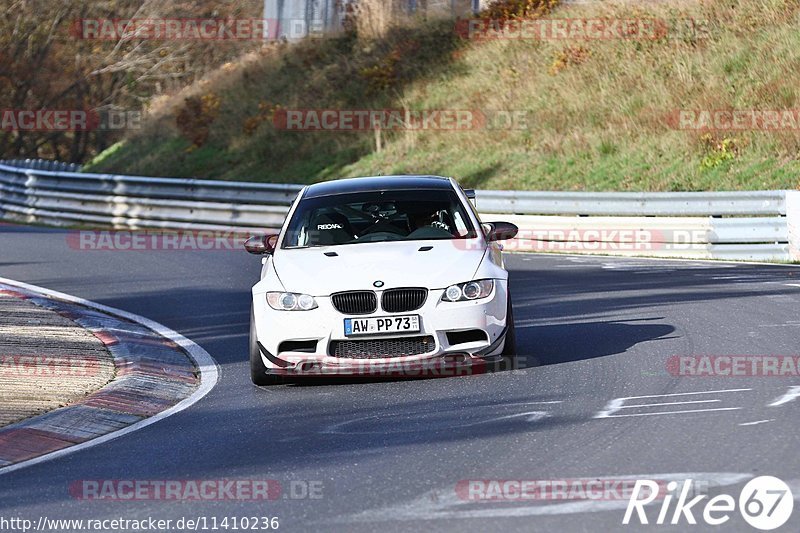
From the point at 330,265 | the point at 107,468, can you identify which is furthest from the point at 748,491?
the point at 330,265

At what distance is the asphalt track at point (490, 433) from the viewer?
6305 millimetres

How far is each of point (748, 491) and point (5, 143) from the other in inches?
1920

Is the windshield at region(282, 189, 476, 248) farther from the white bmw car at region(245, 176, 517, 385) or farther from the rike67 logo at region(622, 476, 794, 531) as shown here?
the rike67 logo at region(622, 476, 794, 531)

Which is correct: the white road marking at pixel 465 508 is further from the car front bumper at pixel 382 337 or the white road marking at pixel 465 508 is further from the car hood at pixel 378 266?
the car hood at pixel 378 266

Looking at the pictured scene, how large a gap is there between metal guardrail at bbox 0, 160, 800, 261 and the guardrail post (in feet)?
0.04

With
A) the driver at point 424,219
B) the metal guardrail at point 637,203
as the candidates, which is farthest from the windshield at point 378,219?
the metal guardrail at point 637,203

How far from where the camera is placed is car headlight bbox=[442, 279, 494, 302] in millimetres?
9719

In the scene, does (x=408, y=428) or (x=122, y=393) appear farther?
(x=122, y=393)

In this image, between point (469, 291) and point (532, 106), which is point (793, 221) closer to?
point (469, 291)

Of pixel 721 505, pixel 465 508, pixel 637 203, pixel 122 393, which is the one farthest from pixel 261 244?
pixel 637 203

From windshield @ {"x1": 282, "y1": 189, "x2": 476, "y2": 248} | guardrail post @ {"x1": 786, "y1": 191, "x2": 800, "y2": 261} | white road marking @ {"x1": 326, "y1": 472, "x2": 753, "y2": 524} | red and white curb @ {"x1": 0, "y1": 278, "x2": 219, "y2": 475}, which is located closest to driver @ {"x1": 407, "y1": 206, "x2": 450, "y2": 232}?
windshield @ {"x1": 282, "y1": 189, "x2": 476, "y2": 248}

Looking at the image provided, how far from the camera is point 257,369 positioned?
10.0 meters

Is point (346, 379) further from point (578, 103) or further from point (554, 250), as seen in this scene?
point (578, 103)

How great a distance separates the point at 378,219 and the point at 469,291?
156 cm
